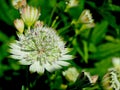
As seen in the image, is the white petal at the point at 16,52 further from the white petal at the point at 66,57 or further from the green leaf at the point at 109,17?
the green leaf at the point at 109,17

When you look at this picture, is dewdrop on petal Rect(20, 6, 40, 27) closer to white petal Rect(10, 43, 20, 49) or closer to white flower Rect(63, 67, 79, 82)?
white petal Rect(10, 43, 20, 49)

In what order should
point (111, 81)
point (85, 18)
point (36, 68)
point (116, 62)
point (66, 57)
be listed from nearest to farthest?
point (36, 68) < point (66, 57) < point (111, 81) < point (85, 18) < point (116, 62)

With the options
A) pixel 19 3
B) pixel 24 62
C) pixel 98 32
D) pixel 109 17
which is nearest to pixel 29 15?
pixel 19 3

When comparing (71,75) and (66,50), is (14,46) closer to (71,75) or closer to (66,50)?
(66,50)

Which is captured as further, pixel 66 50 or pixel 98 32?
pixel 98 32

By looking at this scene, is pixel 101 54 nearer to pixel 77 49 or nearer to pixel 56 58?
pixel 77 49

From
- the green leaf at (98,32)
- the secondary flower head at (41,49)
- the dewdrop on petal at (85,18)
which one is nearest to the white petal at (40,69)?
the secondary flower head at (41,49)
